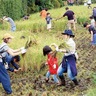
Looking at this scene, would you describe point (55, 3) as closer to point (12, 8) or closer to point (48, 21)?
point (12, 8)

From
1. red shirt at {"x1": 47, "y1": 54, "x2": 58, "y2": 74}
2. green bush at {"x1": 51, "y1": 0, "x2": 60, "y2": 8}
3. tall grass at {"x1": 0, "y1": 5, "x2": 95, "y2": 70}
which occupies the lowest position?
green bush at {"x1": 51, "y1": 0, "x2": 60, "y2": 8}

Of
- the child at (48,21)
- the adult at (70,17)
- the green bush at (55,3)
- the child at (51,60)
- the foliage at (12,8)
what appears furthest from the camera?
the green bush at (55,3)

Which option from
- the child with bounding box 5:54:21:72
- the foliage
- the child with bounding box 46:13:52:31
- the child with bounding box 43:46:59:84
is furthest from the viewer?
the foliage

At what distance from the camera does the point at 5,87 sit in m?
7.92

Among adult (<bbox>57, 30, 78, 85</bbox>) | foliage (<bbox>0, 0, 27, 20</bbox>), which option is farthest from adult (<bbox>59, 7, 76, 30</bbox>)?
adult (<bbox>57, 30, 78, 85</bbox>)

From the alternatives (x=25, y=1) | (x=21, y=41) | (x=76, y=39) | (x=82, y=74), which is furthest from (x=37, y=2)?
(x=82, y=74)

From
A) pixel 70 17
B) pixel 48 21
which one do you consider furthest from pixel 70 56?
pixel 48 21

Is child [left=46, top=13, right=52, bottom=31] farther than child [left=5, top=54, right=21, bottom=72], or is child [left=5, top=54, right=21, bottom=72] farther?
child [left=46, top=13, right=52, bottom=31]

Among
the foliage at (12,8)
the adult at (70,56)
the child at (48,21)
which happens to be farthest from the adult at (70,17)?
the adult at (70,56)

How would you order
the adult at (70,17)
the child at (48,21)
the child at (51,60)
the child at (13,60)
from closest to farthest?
the child at (51,60), the child at (13,60), the adult at (70,17), the child at (48,21)

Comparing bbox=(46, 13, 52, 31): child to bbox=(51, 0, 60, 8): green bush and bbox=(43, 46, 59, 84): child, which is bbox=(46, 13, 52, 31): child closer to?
bbox=(43, 46, 59, 84): child

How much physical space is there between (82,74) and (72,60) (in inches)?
52.8

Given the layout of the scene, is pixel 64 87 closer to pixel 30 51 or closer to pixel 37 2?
pixel 30 51

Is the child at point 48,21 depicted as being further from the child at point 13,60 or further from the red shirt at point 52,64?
the red shirt at point 52,64
